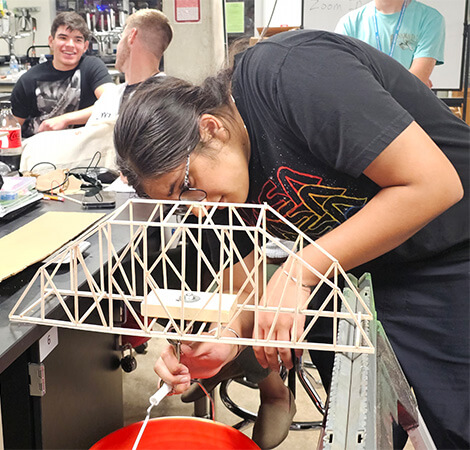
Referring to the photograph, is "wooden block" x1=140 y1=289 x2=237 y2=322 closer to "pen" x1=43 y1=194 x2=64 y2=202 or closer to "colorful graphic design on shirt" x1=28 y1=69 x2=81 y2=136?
"pen" x1=43 y1=194 x2=64 y2=202

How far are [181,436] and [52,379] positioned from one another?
0.32 meters

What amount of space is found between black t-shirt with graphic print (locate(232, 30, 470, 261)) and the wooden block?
297 mm

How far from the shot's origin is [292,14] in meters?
3.70

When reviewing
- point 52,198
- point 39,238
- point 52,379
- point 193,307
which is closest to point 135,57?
point 52,198

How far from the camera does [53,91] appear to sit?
10.0 ft

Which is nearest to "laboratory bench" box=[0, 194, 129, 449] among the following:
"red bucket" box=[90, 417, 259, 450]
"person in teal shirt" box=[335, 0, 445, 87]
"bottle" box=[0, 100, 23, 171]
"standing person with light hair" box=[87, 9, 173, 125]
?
"red bucket" box=[90, 417, 259, 450]

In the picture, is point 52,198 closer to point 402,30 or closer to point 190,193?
point 190,193

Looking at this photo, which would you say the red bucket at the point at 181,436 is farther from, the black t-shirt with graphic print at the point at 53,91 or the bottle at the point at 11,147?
the black t-shirt with graphic print at the point at 53,91

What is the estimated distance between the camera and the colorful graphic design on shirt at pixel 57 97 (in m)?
3.04

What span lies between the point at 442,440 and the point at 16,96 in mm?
2755

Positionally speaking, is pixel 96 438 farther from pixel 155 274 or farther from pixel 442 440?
pixel 442 440

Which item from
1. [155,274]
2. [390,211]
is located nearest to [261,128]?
[390,211]

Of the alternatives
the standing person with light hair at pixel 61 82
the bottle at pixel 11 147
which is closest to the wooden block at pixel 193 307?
the bottle at pixel 11 147

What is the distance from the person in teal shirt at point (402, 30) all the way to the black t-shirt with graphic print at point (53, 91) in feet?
4.67
